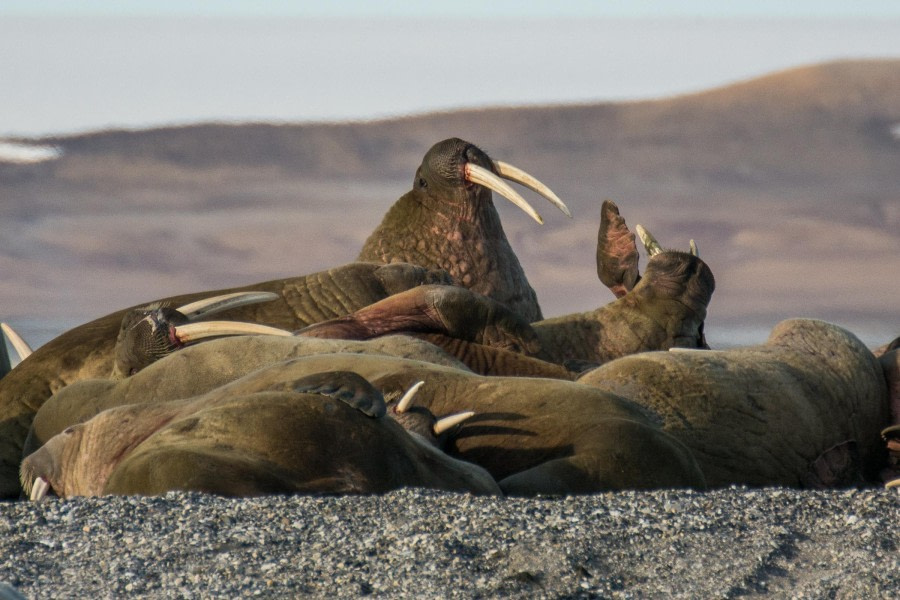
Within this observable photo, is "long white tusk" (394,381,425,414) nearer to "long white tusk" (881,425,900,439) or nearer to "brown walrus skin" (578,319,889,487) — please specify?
"brown walrus skin" (578,319,889,487)

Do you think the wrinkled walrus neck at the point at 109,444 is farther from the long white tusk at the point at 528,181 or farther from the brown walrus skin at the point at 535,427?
the long white tusk at the point at 528,181

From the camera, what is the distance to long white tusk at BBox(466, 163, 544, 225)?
11148 millimetres

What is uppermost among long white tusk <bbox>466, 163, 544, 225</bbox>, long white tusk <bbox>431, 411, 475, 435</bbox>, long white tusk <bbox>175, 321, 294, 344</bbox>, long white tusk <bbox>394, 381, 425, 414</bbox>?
A: long white tusk <bbox>466, 163, 544, 225</bbox>

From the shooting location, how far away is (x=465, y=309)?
934 centimetres

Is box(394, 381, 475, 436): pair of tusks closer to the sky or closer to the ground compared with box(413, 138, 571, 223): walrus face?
closer to the ground

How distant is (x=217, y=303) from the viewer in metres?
10.4

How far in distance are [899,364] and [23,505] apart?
5.43m

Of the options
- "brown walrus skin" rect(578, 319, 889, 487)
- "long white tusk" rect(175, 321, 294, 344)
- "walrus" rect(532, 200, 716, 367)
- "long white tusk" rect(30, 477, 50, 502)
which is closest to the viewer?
"long white tusk" rect(30, 477, 50, 502)

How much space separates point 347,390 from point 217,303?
480 centimetres

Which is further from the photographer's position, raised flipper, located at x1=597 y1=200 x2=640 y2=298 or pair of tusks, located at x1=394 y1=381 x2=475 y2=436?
raised flipper, located at x1=597 y1=200 x2=640 y2=298

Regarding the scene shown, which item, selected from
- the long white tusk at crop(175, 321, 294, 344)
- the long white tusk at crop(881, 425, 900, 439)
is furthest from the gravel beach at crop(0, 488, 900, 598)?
the long white tusk at crop(175, 321, 294, 344)

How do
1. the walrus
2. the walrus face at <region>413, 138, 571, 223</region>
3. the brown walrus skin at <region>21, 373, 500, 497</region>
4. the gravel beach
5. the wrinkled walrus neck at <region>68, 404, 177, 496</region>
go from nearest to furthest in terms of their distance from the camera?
1. the gravel beach
2. the brown walrus skin at <region>21, 373, 500, 497</region>
3. the wrinkled walrus neck at <region>68, 404, 177, 496</region>
4. the walrus
5. the walrus face at <region>413, 138, 571, 223</region>

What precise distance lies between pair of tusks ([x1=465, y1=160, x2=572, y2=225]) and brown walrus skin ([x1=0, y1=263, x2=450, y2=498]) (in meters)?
0.78

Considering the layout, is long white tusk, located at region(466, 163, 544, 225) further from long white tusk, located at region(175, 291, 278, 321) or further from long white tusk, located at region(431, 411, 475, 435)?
long white tusk, located at region(431, 411, 475, 435)
